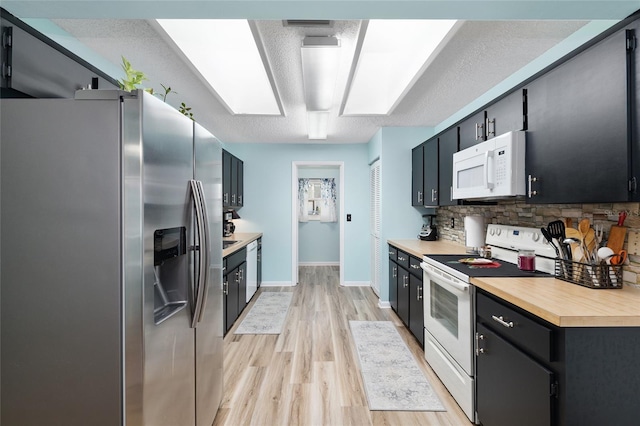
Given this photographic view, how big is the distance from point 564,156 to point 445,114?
87.0 inches

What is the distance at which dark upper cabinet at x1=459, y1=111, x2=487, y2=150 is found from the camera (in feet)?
8.11

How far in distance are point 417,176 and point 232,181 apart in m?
2.54

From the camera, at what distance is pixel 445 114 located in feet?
12.2

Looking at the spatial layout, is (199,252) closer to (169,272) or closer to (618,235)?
(169,272)

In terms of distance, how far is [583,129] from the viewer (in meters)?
1.55

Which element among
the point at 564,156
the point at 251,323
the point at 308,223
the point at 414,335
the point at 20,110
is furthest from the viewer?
the point at 308,223

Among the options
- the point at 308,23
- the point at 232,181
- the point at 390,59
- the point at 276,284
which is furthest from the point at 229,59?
the point at 276,284

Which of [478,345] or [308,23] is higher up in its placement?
[308,23]

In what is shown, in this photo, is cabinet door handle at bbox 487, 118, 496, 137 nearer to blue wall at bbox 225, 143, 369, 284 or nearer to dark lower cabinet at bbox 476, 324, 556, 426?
dark lower cabinet at bbox 476, 324, 556, 426

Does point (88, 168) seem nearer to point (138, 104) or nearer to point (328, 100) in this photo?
point (138, 104)

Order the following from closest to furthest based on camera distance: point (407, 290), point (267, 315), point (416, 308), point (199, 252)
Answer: point (199, 252) → point (416, 308) → point (407, 290) → point (267, 315)

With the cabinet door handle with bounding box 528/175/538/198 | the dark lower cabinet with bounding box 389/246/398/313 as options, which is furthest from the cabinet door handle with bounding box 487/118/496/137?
the dark lower cabinet with bounding box 389/246/398/313

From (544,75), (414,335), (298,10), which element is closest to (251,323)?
(414,335)

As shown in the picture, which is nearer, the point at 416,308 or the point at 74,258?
the point at 74,258
